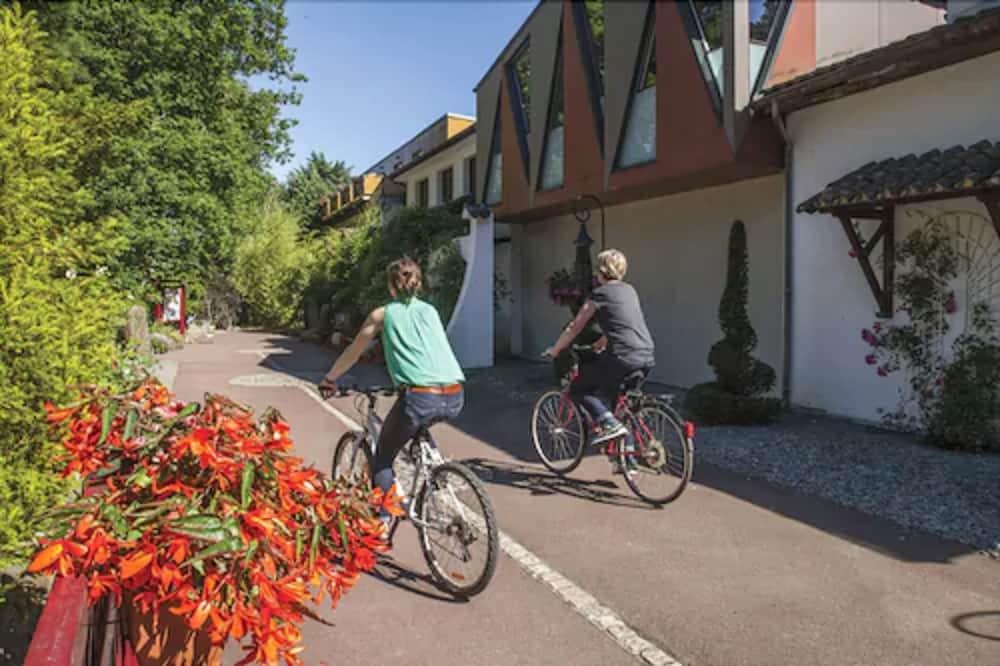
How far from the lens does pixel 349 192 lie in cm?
3338

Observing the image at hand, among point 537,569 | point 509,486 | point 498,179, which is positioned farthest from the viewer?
point 498,179

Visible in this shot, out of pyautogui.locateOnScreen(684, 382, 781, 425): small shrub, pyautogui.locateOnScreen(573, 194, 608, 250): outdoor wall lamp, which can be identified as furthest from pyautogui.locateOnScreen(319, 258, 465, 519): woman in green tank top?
pyautogui.locateOnScreen(573, 194, 608, 250): outdoor wall lamp

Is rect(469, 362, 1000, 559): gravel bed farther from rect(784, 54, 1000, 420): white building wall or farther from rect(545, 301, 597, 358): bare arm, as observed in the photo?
rect(545, 301, 597, 358): bare arm

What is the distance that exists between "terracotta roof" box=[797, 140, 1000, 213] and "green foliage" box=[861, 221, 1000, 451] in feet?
2.47

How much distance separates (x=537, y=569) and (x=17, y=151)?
3.36m

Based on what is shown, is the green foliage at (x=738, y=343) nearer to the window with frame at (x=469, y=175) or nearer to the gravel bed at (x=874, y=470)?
the gravel bed at (x=874, y=470)

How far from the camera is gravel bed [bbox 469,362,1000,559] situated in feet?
16.2

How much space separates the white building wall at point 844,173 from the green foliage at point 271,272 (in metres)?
22.4

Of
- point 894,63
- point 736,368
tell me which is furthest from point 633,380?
point 894,63

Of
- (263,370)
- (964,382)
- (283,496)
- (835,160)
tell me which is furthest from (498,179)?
(283,496)

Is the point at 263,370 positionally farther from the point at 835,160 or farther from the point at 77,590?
the point at 77,590

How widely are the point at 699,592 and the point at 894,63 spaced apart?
6.22 metres

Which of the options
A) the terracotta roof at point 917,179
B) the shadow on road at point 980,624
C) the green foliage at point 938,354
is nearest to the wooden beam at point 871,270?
the green foliage at point 938,354

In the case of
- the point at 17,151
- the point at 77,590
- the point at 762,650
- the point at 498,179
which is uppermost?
the point at 498,179
